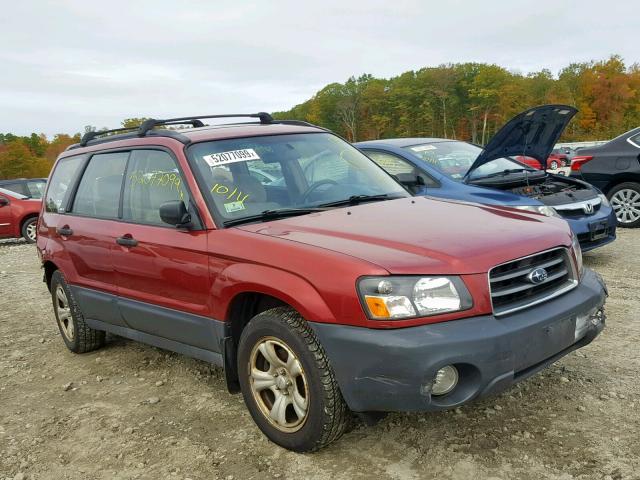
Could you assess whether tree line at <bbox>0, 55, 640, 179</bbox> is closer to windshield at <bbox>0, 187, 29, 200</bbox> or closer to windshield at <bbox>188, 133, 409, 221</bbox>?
windshield at <bbox>0, 187, 29, 200</bbox>

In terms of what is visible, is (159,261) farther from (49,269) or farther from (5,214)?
(5,214)

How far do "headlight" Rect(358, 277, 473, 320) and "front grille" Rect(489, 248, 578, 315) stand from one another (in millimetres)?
202

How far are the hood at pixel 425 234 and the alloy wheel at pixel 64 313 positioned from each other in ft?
8.46

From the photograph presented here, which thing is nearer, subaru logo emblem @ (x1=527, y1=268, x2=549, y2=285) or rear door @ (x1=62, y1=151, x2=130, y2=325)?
subaru logo emblem @ (x1=527, y1=268, x2=549, y2=285)

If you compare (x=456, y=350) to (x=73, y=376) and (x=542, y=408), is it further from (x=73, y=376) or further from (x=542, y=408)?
(x=73, y=376)

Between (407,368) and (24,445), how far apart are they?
2443 mm

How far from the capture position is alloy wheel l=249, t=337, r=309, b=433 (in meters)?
3.09

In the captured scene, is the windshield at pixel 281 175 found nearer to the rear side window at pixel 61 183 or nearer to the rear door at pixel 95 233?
the rear door at pixel 95 233

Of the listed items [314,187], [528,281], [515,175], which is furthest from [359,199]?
[515,175]

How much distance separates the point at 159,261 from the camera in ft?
12.5

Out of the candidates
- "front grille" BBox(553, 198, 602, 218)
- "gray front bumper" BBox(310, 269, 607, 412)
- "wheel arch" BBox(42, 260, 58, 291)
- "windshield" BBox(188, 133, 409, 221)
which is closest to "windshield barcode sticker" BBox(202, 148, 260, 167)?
"windshield" BBox(188, 133, 409, 221)

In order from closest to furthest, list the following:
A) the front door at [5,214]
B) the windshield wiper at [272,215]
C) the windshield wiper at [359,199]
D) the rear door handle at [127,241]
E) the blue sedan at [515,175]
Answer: the windshield wiper at [272,215] → the windshield wiper at [359,199] → the rear door handle at [127,241] → the blue sedan at [515,175] → the front door at [5,214]

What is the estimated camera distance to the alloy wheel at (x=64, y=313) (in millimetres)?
5203

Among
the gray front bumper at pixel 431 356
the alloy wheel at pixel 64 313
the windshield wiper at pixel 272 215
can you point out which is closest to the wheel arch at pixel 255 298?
the gray front bumper at pixel 431 356
